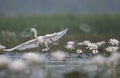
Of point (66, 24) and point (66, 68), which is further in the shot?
point (66, 24)

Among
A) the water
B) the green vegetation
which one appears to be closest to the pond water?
the water

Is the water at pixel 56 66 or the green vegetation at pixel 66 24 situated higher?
the green vegetation at pixel 66 24

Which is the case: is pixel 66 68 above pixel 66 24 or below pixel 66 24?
below

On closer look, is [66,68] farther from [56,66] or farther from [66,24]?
[66,24]

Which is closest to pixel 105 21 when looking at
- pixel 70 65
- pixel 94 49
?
pixel 94 49

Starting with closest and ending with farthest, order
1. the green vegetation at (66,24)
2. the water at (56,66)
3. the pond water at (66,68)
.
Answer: the pond water at (66,68) < the water at (56,66) < the green vegetation at (66,24)

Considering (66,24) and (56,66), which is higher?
(66,24)

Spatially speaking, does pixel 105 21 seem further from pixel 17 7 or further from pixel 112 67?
pixel 17 7

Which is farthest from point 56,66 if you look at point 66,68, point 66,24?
point 66,24

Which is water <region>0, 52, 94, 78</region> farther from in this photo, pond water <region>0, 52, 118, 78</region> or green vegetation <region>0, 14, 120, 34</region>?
green vegetation <region>0, 14, 120, 34</region>

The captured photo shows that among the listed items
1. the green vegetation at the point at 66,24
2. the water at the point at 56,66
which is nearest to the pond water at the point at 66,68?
the water at the point at 56,66

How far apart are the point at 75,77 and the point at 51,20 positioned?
25669 millimetres

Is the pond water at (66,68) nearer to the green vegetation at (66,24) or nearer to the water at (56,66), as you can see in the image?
the water at (56,66)

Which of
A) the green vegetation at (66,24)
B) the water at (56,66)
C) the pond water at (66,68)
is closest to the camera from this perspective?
the pond water at (66,68)
